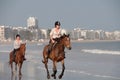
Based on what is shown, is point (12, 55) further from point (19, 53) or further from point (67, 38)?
point (67, 38)

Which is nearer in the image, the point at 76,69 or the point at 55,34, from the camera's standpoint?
the point at 55,34

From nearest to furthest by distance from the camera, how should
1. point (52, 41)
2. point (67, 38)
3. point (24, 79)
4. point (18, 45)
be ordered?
point (67, 38) → point (52, 41) → point (18, 45) → point (24, 79)

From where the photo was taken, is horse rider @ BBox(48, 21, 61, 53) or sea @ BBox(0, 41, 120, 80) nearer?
horse rider @ BBox(48, 21, 61, 53)

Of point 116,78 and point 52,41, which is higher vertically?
point 52,41

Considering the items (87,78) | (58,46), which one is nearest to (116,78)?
(87,78)

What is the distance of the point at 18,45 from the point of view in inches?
725

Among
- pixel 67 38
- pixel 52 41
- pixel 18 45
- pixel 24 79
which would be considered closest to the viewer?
pixel 67 38

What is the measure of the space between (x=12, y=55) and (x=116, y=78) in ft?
17.5

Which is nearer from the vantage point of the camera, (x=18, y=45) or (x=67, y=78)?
(x=18, y=45)

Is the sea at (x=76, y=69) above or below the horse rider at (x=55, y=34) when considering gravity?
below

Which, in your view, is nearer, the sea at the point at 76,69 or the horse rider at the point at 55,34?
the horse rider at the point at 55,34

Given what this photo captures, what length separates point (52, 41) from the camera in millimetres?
16984

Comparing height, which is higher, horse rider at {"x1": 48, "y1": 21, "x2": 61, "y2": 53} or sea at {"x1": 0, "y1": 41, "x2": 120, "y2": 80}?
horse rider at {"x1": 48, "y1": 21, "x2": 61, "y2": 53}

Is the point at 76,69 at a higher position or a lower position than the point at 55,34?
lower
